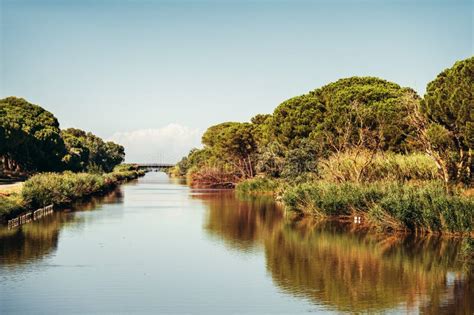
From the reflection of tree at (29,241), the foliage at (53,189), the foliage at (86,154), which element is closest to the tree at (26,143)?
the foliage at (86,154)

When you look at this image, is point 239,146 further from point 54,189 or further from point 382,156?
point 54,189

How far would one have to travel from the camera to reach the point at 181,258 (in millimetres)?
26203

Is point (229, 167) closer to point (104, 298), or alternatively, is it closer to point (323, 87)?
point (323, 87)

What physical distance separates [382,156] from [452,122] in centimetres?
798

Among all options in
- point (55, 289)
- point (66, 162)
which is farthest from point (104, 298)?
point (66, 162)

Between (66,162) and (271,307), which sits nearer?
(271,307)

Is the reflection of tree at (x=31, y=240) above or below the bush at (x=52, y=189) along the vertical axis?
below

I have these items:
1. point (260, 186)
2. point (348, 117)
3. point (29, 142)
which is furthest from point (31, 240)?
point (29, 142)

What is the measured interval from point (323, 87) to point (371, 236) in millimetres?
44506

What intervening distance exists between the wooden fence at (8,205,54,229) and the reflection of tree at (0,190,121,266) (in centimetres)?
50

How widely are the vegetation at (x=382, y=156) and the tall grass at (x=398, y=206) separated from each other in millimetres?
48

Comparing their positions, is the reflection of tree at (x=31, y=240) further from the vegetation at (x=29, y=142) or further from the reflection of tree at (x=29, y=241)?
the vegetation at (x=29, y=142)

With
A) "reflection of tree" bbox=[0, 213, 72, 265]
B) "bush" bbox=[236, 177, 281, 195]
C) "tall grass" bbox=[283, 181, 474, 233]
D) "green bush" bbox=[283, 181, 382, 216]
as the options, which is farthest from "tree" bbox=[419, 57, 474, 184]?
"bush" bbox=[236, 177, 281, 195]

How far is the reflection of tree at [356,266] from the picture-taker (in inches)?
726
